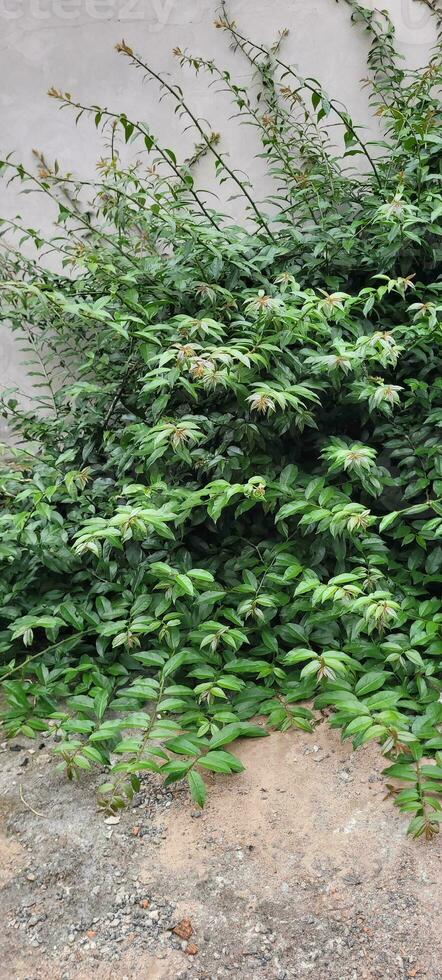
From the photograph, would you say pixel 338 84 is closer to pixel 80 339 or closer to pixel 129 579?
pixel 80 339

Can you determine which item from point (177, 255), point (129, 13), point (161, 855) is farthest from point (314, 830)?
point (129, 13)

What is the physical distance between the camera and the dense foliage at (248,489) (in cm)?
182

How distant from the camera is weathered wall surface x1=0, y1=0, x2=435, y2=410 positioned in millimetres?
3154

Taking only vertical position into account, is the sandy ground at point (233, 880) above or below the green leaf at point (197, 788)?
below

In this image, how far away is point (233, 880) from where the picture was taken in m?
1.47

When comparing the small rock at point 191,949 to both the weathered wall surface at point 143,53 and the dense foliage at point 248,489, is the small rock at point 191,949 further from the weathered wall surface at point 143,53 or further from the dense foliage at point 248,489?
the weathered wall surface at point 143,53

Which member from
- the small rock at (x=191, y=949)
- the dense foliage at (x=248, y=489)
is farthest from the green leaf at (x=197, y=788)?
the small rock at (x=191, y=949)

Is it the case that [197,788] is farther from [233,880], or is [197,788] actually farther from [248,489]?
[248,489]

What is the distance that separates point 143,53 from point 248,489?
2598 millimetres

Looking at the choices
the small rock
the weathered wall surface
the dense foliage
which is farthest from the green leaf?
the weathered wall surface

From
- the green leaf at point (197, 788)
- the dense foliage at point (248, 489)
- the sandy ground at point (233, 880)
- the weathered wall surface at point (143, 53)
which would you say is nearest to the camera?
the sandy ground at point (233, 880)

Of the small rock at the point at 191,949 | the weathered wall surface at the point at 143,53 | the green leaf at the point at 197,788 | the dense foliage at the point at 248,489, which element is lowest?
the small rock at the point at 191,949

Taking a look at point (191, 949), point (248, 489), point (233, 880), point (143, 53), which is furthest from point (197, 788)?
point (143, 53)

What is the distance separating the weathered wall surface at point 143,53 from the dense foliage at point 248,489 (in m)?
0.10
